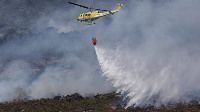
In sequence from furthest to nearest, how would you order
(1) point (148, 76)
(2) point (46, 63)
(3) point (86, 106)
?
(2) point (46, 63) → (1) point (148, 76) → (3) point (86, 106)

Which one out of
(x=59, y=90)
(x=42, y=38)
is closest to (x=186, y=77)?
(x=59, y=90)

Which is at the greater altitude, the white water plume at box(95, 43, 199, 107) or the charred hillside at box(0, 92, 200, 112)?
the white water plume at box(95, 43, 199, 107)

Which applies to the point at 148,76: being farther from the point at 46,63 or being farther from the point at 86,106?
the point at 46,63

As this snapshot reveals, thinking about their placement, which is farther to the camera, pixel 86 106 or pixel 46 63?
pixel 46 63

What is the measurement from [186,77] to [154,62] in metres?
7.32

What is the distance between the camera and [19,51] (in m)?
115

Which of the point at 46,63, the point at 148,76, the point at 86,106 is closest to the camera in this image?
the point at 86,106

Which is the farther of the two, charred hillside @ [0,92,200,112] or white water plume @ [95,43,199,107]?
white water plume @ [95,43,199,107]

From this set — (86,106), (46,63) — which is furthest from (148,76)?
(46,63)

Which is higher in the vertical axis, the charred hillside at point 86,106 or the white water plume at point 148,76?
the white water plume at point 148,76

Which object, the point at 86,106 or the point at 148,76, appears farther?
the point at 148,76

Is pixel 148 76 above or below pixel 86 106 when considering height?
above

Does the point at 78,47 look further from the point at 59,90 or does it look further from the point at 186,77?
the point at 186,77

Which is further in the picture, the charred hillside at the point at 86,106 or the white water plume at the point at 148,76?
the white water plume at the point at 148,76
